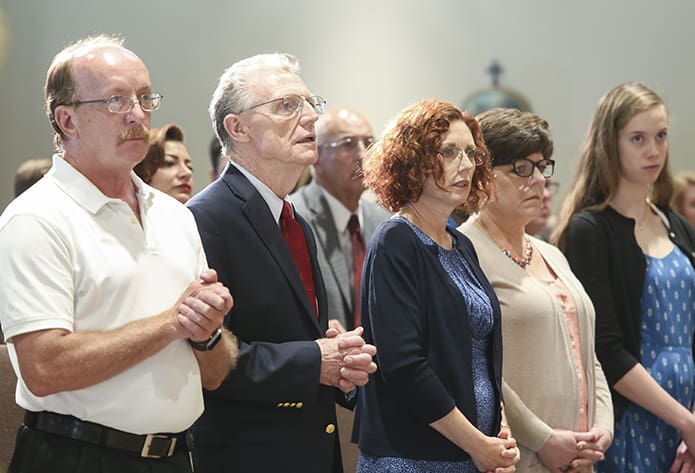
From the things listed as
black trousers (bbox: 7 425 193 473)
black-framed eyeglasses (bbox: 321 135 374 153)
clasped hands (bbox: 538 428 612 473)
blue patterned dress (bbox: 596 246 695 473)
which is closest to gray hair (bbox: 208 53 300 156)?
black trousers (bbox: 7 425 193 473)

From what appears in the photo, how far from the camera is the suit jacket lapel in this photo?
2329 mm

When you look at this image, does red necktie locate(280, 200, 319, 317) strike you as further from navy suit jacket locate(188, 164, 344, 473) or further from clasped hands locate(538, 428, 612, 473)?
clasped hands locate(538, 428, 612, 473)

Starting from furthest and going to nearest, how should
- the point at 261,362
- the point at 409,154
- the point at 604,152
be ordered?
the point at 604,152 → the point at 409,154 → the point at 261,362

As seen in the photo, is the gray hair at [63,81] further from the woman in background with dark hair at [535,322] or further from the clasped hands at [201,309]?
the woman in background with dark hair at [535,322]

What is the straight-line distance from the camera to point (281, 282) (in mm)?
2307

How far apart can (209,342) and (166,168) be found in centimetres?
175

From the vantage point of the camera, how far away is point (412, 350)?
2416mm

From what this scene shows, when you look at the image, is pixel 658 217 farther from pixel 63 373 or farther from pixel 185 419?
pixel 63 373

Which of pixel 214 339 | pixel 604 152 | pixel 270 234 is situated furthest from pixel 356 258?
pixel 214 339

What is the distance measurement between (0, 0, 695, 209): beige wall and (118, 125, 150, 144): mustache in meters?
3.88

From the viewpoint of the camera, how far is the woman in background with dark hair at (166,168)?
3.60 meters

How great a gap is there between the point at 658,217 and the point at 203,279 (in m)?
2.05

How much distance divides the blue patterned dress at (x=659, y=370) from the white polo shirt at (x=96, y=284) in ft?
5.70

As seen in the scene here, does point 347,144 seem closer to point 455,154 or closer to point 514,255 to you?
point 514,255
